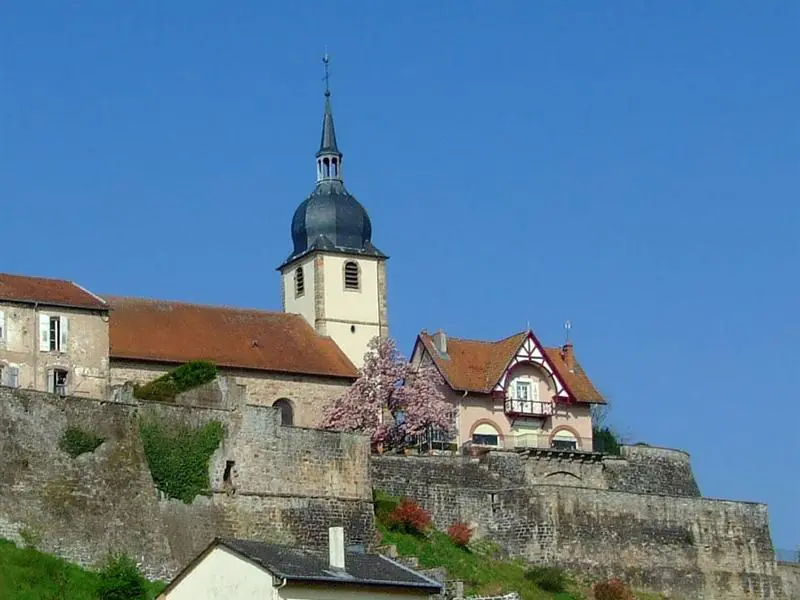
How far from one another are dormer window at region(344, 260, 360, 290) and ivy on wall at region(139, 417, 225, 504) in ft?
79.5

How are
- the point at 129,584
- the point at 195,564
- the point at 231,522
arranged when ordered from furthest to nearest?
1. the point at 231,522
2. the point at 129,584
3. the point at 195,564

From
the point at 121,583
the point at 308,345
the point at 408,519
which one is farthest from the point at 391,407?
the point at 121,583

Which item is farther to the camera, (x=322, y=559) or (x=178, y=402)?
(x=178, y=402)

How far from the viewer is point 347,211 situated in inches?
3219

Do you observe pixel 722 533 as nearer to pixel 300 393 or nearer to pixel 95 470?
pixel 300 393

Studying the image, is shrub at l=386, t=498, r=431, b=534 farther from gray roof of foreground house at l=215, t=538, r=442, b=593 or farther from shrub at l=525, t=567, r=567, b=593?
gray roof of foreground house at l=215, t=538, r=442, b=593

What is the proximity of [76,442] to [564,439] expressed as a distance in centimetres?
2690

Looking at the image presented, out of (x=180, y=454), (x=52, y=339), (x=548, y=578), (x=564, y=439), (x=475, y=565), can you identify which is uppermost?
(x=52, y=339)

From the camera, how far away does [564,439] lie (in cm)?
7581

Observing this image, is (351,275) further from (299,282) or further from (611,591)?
(611,591)

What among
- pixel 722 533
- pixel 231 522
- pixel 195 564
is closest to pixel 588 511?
pixel 722 533

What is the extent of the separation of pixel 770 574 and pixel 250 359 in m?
21.1

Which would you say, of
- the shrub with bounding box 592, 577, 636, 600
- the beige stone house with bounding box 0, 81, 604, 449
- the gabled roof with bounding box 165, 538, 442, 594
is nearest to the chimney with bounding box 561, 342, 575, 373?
the beige stone house with bounding box 0, 81, 604, 449

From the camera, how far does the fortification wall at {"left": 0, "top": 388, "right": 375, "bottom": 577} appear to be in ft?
174
